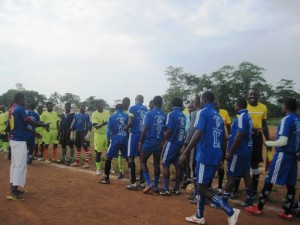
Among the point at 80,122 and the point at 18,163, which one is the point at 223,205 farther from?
the point at 80,122

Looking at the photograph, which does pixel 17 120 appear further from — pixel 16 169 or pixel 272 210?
pixel 272 210

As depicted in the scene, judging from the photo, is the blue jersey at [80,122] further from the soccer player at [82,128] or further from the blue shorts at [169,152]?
the blue shorts at [169,152]

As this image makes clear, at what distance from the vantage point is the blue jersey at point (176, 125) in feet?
22.9

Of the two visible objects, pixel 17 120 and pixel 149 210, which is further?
pixel 17 120

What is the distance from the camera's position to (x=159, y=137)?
287 inches

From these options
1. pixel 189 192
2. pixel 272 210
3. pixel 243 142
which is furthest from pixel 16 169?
pixel 272 210

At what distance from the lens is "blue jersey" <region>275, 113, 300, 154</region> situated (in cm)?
555

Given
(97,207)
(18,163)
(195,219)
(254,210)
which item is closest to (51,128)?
(18,163)

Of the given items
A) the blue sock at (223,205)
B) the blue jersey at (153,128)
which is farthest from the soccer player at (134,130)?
the blue sock at (223,205)

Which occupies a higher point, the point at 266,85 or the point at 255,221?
the point at 266,85

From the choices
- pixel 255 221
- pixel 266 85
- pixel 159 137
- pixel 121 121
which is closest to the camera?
pixel 255 221

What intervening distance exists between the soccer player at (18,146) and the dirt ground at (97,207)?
1.21ft

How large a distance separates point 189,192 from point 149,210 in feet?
6.10

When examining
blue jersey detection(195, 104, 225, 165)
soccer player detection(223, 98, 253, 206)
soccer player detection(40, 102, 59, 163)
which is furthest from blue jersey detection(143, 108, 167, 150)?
soccer player detection(40, 102, 59, 163)
